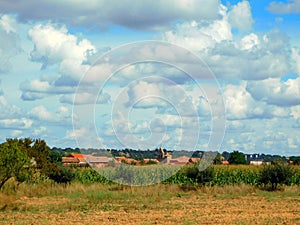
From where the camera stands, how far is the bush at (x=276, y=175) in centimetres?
4081

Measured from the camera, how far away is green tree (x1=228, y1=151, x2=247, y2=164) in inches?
3179

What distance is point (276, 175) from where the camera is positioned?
40.9 metres

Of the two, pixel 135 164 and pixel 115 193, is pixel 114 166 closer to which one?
pixel 135 164

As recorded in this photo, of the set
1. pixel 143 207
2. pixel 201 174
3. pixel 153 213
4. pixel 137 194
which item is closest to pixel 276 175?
pixel 201 174

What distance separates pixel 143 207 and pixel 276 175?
16925 millimetres

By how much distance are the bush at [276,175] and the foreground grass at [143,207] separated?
977 mm

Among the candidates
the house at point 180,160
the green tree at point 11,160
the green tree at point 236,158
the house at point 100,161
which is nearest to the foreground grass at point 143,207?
the green tree at point 11,160

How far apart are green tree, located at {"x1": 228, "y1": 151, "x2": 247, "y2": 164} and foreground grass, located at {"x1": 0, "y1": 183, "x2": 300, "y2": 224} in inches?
1595

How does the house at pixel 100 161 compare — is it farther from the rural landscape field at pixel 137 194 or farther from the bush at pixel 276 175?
the bush at pixel 276 175

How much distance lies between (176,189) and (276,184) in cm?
783

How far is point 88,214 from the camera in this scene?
23.5 m

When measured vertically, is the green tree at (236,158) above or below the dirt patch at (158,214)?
above

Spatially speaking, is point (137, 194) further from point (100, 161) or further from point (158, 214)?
point (158, 214)

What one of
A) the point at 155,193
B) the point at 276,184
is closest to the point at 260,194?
the point at 276,184
